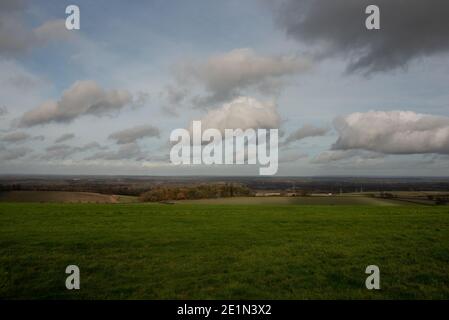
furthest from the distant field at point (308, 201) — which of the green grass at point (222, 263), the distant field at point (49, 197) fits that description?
the green grass at point (222, 263)

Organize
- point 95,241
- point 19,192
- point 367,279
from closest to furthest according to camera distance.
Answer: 1. point 367,279
2. point 95,241
3. point 19,192

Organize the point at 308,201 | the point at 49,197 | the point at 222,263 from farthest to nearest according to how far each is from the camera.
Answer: the point at 49,197
the point at 308,201
the point at 222,263

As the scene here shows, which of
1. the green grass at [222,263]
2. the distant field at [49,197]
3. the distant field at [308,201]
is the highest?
the green grass at [222,263]

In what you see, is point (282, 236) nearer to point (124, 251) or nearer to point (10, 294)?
point (124, 251)

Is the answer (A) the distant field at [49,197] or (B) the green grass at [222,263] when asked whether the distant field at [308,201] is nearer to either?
(A) the distant field at [49,197]

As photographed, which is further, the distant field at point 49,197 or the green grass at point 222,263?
the distant field at point 49,197

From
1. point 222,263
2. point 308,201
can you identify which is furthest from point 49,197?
point 222,263

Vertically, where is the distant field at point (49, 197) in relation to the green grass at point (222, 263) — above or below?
below

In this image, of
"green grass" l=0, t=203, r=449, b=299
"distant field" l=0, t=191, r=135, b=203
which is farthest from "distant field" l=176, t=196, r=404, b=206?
"green grass" l=0, t=203, r=449, b=299

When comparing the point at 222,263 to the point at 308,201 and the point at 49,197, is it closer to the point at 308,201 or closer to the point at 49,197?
the point at 308,201

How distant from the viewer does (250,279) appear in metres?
11.7
